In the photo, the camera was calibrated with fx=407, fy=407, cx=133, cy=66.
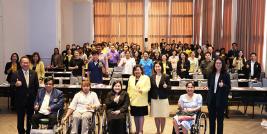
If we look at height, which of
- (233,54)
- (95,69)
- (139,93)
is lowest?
(139,93)

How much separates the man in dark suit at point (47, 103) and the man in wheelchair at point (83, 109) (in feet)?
0.85

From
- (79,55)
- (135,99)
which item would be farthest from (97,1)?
(135,99)

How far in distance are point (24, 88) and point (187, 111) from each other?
2985 mm

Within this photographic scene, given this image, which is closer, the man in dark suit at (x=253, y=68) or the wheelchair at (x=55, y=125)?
the wheelchair at (x=55, y=125)

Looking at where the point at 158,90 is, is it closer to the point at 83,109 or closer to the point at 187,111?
the point at 187,111

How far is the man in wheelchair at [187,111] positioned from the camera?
23.6ft

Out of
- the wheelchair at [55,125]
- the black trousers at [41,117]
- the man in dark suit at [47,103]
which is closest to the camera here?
the wheelchair at [55,125]

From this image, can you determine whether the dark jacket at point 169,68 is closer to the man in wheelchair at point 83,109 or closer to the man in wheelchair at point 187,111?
the man in wheelchair at point 187,111

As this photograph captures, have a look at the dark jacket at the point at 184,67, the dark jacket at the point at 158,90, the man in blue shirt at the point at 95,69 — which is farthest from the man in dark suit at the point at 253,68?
the dark jacket at the point at 158,90

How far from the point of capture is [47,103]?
294 inches

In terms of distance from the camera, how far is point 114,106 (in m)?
7.58

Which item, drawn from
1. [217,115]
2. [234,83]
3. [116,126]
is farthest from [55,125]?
[234,83]

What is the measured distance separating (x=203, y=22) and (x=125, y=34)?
599 centimetres

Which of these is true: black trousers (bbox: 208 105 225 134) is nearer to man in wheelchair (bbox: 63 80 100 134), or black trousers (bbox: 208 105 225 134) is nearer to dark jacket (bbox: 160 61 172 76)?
man in wheelchair (bbox: 63 80 100 134)
